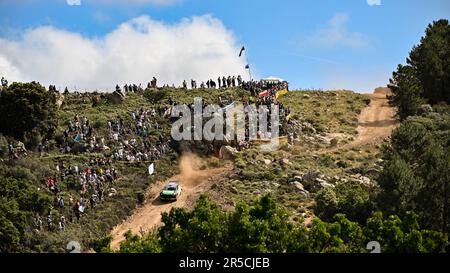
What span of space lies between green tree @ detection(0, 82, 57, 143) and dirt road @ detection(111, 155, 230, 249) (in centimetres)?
1459

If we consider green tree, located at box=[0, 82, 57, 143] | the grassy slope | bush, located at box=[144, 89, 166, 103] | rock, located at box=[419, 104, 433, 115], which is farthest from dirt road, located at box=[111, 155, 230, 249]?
rock, located at box=[419, 104, 433, 115]

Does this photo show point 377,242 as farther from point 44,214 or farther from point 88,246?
point 44,214

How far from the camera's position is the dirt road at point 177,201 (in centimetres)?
6334

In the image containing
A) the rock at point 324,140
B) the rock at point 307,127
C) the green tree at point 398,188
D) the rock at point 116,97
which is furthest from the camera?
the rock at point 116,97

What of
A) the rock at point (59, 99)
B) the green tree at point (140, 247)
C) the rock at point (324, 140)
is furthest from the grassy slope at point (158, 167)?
the green tree at point (140, 247)

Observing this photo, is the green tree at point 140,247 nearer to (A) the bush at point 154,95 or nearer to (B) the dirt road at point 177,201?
(B) the dirt road at point 177,201

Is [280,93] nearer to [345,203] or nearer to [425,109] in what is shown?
[425,109]

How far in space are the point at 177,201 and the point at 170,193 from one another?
37.6 inches

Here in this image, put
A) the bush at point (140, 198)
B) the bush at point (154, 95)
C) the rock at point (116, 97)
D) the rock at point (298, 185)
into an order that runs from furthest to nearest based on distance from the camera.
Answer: the bush at point (154, 95)
the rock at point (116, 97)
the bush at point (140, 198)
the rock at point (298, 185)

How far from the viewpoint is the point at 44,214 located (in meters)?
61.0

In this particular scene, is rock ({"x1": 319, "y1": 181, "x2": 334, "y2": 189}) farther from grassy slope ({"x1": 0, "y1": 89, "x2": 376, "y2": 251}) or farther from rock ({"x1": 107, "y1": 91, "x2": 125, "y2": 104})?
rock ({"x1": 107, "y1": 91, "x2": 125, "y2": 104})

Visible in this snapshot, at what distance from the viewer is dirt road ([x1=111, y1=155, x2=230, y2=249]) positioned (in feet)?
208

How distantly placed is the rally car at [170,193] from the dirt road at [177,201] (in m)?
0.43

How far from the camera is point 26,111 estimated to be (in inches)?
3066
